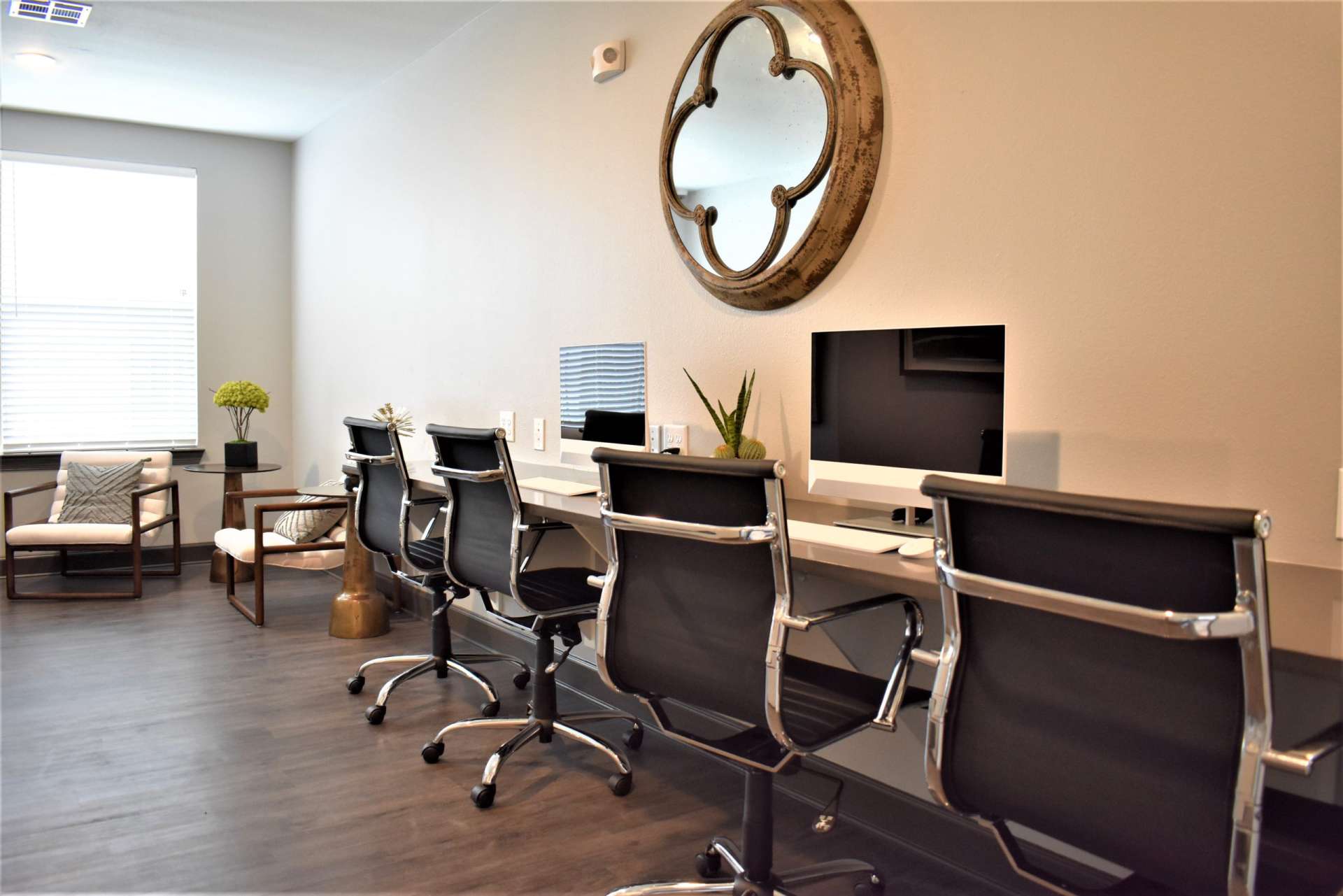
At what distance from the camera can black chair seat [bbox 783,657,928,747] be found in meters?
1.81

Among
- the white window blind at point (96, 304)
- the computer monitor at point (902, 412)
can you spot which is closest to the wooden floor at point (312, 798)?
the computer monitor at point (902, 412)

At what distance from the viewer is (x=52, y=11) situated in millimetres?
4242

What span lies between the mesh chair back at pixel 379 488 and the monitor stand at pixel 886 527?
5.40ft

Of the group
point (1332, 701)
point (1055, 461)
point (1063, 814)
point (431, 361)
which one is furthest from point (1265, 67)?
point (431, 361)

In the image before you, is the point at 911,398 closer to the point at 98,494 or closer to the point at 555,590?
the point at 555,590

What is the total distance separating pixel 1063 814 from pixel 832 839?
1.26 metres

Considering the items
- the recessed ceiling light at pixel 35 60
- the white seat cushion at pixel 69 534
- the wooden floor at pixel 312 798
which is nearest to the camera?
the wooden floor at pixel 312 798

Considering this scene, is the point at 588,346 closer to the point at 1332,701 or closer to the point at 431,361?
the point at 431,361

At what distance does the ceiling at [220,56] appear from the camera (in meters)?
4.27

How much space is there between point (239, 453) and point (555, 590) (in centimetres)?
389

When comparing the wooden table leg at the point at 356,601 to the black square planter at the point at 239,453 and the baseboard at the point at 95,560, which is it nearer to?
the black square planter at the point at 239,453

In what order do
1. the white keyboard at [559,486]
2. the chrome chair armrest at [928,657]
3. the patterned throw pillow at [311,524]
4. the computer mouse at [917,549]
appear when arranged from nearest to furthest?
1. the chrome chair armrest at [928,657]
2. the computer mouse at [917,549]
3. the white keyboard at [559,486]
4. the patterned throw pillow at [311,524]

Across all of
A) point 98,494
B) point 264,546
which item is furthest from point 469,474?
point 98,494

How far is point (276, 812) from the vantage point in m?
2.65
